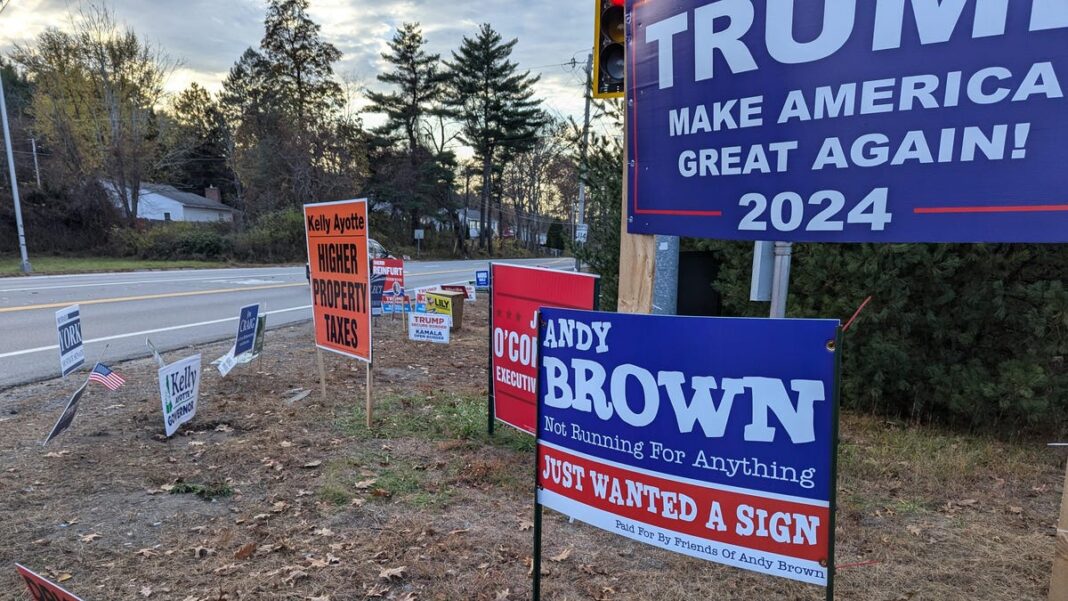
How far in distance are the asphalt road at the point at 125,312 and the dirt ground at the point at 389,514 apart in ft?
7.48

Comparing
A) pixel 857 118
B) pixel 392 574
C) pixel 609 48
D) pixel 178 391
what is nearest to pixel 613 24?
pixel 609 48

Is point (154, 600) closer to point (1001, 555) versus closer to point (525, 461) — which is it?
point (525, 461)

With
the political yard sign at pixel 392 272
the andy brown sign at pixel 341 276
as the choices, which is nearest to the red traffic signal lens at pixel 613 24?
the andy brown sign at pixel 341 276

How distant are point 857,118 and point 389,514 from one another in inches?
131

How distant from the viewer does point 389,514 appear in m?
3.62

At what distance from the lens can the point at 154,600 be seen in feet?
8.93

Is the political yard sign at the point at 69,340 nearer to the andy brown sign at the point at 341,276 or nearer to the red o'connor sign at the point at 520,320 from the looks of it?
the andy brown sign at the point at 341,276

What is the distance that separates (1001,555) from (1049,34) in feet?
9.78

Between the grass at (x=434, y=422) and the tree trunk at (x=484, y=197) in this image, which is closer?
the grass at (x=434, y=422)

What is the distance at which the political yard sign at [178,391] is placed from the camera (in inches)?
183

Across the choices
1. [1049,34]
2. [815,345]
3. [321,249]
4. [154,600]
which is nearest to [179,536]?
[154,600]

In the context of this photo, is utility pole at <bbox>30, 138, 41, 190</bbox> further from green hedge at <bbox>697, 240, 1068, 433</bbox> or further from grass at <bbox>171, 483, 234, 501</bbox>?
green hedge at <bbox>697, 240, 1068, 433</bbox>

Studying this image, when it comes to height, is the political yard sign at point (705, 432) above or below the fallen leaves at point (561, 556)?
above

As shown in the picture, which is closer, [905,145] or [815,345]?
[815,345]
